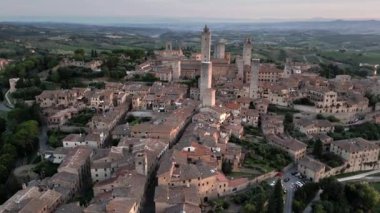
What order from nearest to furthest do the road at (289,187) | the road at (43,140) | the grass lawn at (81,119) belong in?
the road at (289,187) → the road at (43,140) → the grass lawn at (81,119)

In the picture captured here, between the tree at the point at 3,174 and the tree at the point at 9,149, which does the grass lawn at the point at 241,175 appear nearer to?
the tree at the point at 3,174

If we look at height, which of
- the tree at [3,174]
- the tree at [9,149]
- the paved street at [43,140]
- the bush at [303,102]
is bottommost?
the tree at [3,174]

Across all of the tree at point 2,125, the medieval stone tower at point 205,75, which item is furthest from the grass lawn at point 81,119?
the medieval stone tower at point 205,75

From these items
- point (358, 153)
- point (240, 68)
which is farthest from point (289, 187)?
point (240, 68)

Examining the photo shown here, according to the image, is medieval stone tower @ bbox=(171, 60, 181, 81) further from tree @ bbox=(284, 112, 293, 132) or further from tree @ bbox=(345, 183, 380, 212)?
tree @ bbox=(345, 183, 380, 212)

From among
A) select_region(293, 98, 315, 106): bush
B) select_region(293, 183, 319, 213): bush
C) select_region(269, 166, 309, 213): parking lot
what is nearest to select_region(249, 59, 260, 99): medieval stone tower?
select_region(293, 98, 315, 106): bush

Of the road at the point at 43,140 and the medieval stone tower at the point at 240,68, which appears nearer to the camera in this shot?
the road at the point at 43,140

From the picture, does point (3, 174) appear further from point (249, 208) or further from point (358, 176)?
point (358, 176)

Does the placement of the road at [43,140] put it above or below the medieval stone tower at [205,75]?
below
